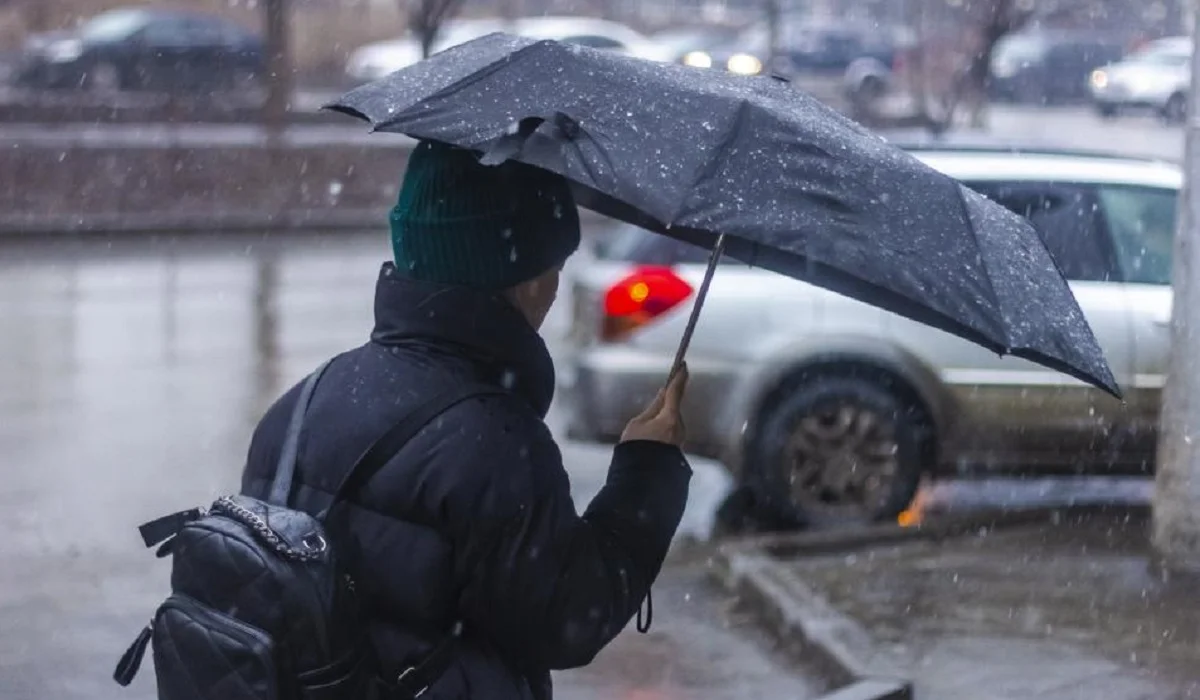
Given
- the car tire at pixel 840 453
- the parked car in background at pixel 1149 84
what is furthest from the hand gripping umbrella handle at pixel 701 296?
the parked car in background at pixel 1149 84

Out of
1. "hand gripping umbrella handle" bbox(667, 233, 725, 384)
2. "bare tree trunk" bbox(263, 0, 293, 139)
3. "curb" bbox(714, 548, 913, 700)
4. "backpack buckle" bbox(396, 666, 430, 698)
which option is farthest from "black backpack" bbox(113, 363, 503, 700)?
"bare tree trunk" bbox(263, 0, 293, 139)

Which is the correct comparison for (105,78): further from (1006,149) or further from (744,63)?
(1006,149)

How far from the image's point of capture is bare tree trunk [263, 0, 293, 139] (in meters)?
22.8

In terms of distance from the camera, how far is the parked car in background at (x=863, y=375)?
7.90 m

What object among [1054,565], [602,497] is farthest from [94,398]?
[602,497]

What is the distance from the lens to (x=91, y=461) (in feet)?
30.1

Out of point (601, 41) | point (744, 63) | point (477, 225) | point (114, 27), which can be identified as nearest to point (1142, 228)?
point (477, 225)

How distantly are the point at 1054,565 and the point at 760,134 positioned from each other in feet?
15.7

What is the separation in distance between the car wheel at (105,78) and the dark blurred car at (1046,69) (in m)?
20.7

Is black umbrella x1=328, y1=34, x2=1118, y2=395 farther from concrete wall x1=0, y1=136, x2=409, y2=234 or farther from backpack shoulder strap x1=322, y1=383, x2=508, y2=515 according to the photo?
concrete wall x1=0, y1=136, x2=409, y2=234

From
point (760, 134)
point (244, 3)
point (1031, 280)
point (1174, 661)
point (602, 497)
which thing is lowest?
point (1174, 661)

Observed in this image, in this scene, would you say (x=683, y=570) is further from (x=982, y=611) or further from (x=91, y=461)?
(x=91, y=461)

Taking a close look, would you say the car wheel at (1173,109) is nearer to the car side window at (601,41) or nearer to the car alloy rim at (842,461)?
the car side window at (601,41)

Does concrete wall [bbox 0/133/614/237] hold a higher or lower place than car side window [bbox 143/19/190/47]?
lower
